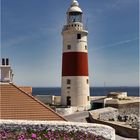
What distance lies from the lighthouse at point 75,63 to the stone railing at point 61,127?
19482mm

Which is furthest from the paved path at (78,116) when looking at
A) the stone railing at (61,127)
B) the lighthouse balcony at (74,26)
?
the stone railing at (61,127)

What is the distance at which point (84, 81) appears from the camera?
102ft

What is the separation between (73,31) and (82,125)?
21.1 metres

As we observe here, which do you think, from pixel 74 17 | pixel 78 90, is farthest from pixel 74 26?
pixel 78 90

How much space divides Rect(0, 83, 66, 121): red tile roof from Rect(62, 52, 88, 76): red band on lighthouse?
17.8 metres

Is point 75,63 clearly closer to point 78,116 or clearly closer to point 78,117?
point 78,116

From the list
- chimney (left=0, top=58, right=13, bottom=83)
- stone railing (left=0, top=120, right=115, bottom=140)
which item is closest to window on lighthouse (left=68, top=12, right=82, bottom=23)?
chimney (left=0, top=58, right=13, bottom=83)

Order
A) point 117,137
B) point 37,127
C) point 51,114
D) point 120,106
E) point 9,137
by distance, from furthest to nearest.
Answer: point 120,106 < point 117,137 < point 51,114 < point 37,127 < point 9,137

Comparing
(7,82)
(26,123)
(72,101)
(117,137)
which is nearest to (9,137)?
(26,123)

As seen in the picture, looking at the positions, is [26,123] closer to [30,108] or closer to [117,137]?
[30,108]

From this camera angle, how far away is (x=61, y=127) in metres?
10.8

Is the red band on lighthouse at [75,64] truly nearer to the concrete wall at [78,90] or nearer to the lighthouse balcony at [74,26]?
the concrete wall at [78,90]

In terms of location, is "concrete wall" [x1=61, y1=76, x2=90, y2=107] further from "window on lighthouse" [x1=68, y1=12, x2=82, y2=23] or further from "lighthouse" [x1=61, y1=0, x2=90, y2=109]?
"window on lighthouse" [x1=68, y1=12, x2=82, y2=23]

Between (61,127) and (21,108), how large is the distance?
235 centimetres
